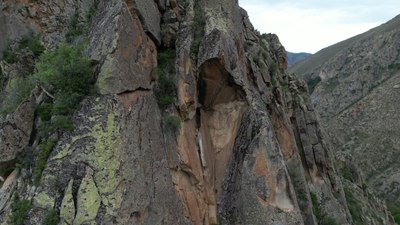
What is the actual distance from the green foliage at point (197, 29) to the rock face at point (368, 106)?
3294 centimetres

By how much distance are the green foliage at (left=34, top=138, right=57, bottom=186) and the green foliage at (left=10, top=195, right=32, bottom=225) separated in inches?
33.1

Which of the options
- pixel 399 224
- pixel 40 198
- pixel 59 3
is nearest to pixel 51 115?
pixel 40 198

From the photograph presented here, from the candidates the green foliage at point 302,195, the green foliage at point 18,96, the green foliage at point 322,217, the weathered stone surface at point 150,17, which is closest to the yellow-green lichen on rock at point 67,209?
the green foliage at point 18,96

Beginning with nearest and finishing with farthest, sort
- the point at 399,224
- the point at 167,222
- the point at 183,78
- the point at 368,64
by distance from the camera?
the point at 167,222 → the point at 183,78 → the point at 399,224 → the point at 368,64

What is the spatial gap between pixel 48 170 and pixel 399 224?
6541cm

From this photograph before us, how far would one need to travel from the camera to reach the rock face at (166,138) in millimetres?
16969

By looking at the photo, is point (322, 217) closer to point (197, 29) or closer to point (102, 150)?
point (197, 29)

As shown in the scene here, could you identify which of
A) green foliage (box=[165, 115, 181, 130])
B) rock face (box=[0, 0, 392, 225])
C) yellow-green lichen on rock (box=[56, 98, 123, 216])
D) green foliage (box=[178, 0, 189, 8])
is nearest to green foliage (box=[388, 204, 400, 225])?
rock face (box=[0, 0, 392, 225])

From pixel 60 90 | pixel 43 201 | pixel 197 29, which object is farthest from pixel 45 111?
pixel 197 29

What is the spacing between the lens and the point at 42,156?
17781 millimetres

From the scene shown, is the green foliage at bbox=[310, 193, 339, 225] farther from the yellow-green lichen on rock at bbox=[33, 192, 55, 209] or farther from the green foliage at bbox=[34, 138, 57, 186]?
the yellow-green lichen on rock at bbox=[33, 192, 55, 209]

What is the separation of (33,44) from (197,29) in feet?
34.1

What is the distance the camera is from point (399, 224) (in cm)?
6981

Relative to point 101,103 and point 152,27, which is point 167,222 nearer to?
point 101,103
